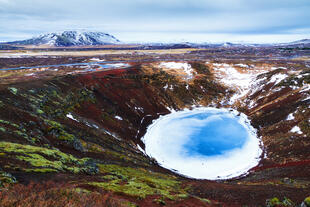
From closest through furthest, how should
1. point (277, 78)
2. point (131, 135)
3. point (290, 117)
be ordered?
point (131, 135) → point (290, 117) → point (277, 78)

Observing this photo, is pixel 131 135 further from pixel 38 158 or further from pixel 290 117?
pixel 290 117

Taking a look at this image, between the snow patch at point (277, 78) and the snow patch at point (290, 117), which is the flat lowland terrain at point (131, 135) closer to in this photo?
the snow patch at point (290, 117)

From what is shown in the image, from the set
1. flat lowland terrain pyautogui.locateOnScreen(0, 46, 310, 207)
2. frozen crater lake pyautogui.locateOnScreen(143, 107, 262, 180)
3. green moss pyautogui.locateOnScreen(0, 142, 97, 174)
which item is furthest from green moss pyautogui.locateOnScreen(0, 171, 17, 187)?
frozen crater lake pyautogui.locateOnScreen(143, 107, 262, 180)

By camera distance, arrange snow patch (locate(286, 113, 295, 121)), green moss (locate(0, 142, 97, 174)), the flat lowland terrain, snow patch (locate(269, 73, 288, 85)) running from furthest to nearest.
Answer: snow patch (locate(269, 73, 288, 85)), snow patch (locate(286, 113, 295, 121)), green moss (locate(0, 142, 97, 174)), the flat lowland terrain

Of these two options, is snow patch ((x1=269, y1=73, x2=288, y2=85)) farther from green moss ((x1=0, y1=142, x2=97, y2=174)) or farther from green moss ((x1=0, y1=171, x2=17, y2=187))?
green moss ((x1=0, y1=171, x2=17, y2=187))

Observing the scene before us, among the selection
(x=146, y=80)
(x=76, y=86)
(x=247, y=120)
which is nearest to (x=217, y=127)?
(x=247, y=120)

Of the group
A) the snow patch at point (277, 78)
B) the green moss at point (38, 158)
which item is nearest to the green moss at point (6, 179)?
the green moss at point (38, 158)

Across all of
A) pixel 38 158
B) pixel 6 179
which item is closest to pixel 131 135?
pixel 38 158
